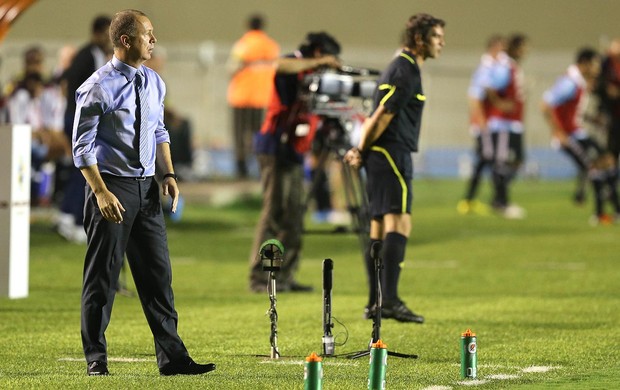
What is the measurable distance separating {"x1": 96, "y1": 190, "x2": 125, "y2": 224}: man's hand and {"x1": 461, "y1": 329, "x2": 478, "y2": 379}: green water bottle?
5.91 ft

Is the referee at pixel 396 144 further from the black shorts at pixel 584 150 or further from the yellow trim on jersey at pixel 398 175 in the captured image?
the black shorts at pixel 584 150

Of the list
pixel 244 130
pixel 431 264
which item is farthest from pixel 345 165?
pixel 244 130

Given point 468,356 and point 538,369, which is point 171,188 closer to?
point 468,356

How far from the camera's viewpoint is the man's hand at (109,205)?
7590 mm

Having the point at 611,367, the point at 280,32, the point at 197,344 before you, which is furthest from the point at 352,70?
the point at 280,32

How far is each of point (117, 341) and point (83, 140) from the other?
2.20 metres

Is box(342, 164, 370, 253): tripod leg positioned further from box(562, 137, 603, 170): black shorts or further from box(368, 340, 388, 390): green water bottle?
box(562, 137, 603, 170): black shorts

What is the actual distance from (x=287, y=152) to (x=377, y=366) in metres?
5.40

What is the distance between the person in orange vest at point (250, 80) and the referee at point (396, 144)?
41.7 feet

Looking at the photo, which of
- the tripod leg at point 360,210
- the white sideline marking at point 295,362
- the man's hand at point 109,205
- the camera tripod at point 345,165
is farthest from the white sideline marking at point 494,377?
the camera tripod at point 345,165

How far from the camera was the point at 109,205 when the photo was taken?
7590 mm

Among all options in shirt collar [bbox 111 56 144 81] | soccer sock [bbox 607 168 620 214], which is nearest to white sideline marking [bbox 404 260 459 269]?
soccer sock [bbox 607 168 620 214]

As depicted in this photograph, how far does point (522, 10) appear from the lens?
115 feet

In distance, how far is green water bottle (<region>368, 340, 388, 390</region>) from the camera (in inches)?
275
